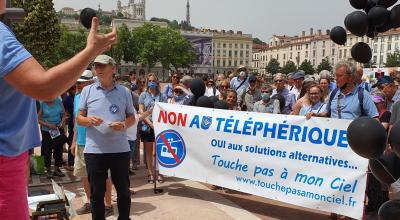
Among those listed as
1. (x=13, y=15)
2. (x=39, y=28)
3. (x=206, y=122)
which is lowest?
(x=206, y=122)

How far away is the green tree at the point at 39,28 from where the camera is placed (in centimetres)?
2625

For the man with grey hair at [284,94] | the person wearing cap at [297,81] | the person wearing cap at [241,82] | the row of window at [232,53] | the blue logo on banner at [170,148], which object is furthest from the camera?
the row of window at [232,53]

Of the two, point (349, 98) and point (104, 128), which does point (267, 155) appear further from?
point (104, 128)

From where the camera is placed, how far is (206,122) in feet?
19.8

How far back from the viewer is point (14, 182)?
6.25 feet

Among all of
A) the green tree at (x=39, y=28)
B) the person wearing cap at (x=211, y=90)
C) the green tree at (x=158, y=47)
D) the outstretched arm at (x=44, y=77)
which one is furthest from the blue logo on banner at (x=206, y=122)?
the green tree at (x=158, y=47)

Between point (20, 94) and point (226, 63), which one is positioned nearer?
point (20, 94)

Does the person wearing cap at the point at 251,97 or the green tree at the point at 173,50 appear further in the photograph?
the green tree at the point at 173,50

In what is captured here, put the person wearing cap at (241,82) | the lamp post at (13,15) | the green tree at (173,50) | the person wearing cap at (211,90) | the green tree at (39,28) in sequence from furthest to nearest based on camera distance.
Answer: the green tree at (173,50)
the green tree at (39,28)
the person wearing cap at (211,90)
the person wearing cap at (241,82)
the lamp post at (13,15)

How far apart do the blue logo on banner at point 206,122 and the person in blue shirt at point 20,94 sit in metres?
4.03

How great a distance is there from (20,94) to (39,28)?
27612mm

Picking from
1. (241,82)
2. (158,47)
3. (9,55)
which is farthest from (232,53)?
(9,55)

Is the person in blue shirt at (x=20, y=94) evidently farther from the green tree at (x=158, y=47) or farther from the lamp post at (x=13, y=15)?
the green tree at (x=158, y=47)

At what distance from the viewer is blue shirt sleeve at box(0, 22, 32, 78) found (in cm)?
158
